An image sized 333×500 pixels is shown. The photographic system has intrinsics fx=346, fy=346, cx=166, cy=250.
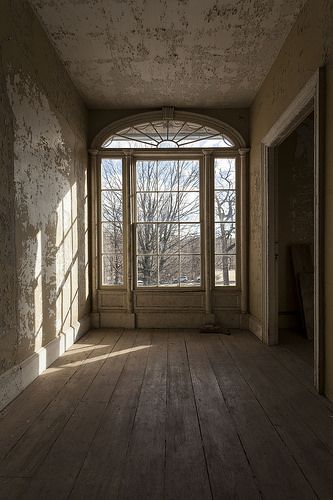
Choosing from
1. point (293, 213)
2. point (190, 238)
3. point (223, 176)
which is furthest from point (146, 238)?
point (293, 213)

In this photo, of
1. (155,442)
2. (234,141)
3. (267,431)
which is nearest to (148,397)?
(155,442)

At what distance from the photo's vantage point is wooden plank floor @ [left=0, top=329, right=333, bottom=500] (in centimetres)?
159

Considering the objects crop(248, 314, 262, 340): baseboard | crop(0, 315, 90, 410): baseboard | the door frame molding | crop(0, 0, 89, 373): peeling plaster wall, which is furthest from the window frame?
crop(0, 315, 90, 410): baseboard

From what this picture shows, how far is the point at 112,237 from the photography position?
504 cm

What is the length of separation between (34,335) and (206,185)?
10.1ft

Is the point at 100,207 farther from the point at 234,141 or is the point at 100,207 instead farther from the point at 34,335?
the point at 34,335

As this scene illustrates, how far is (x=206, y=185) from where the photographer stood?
492 centimetres

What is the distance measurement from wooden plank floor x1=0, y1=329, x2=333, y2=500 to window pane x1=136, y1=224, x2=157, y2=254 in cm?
188

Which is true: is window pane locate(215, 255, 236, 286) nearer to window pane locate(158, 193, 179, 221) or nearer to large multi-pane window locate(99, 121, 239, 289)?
large multi-pane window locate(99, 121, 239, 289)

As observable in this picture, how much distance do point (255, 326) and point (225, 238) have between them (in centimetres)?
130

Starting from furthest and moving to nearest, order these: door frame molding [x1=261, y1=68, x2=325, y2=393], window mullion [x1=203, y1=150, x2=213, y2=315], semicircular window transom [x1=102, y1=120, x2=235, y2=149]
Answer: semicircular window transom [x1=102, y1=120, x2=235, y2=149] → window mullion [x1=203, y1=150, x2=213, y2=315] → door frame molding [x1=261, y1=68, x2=325, y2=393]

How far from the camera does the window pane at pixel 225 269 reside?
5000 millimetres

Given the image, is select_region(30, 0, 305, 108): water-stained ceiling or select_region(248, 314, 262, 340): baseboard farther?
select_region(248, 314, 262, 340): baseboard

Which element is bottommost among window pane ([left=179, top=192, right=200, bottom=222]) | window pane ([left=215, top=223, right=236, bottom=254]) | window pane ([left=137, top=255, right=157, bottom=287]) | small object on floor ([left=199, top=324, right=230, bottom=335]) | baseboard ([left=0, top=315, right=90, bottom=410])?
small object on floor ([left=199, top=324, right=230, bottom=335])
